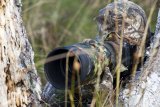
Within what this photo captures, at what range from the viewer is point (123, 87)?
8.89ft

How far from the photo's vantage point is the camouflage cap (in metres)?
2.82

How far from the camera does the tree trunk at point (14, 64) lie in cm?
238

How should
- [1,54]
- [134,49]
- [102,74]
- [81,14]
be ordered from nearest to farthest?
1. [1,54]
2. [102,74]
3. [134,49]
4. [81,14]

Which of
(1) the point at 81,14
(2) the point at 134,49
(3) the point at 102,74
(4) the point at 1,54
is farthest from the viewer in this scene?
(1) the point at 81,14

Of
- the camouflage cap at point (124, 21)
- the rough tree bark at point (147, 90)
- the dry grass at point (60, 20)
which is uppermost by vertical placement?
the dry grass at point (60, 20)

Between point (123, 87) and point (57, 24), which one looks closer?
point (123, 87)

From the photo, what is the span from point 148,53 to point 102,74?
34 centimetres

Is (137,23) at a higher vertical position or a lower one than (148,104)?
higher

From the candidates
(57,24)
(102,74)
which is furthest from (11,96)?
(57,24)

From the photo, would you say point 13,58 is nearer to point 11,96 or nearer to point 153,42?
point 11,96

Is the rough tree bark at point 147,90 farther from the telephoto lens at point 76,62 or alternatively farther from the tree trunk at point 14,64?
the tree trunk at point 14,64

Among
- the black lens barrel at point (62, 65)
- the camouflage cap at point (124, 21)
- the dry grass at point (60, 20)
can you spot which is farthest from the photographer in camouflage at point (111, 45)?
the dry grass at point (60, 20)

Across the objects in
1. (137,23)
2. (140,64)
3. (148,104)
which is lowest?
(148,104)

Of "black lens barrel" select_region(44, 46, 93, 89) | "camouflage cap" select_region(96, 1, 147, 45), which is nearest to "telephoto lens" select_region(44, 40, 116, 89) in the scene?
"black lens barrel" select_region(44, 46, 93, 89)
